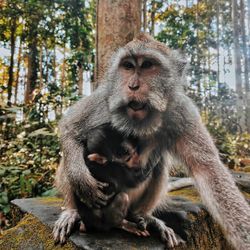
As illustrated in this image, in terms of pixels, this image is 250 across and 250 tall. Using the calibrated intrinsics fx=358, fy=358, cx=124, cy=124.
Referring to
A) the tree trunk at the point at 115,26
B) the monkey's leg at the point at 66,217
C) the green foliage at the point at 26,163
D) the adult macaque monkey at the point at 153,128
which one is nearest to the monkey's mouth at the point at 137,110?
the adult macaque monkey at the point at 153,128

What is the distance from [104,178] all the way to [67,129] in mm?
667

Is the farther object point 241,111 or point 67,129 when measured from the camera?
point 241,111

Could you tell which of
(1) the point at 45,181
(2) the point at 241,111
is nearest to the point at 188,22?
(2) the point at 241,111

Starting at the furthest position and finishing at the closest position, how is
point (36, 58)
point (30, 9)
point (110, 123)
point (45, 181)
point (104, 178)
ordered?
1. point (36, 58)
2. point (30, 9)
3. point (45, 181)
4. point (110, 123)
5. point (104, 178)

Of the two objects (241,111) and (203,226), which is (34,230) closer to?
(203,226)

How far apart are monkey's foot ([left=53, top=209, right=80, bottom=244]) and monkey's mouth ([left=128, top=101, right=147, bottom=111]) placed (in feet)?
2.94

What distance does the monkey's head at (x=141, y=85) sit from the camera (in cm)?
243

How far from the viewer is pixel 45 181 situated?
6027 millimetres

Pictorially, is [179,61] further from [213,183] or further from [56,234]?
[56,234]

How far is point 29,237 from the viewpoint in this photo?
9.30 ft

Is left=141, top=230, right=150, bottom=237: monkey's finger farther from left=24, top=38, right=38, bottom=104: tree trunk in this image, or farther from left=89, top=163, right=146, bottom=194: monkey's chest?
left=24, top=38, right=38, bottom=104: tree trunk

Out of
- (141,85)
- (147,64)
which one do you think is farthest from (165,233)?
(147,64)

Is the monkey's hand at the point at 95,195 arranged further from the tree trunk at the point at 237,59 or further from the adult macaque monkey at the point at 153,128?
the tree trunk at the point at 237,59

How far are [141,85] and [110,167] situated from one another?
59cm
